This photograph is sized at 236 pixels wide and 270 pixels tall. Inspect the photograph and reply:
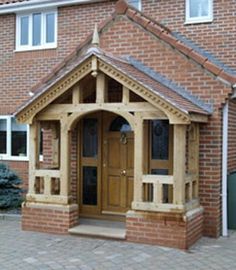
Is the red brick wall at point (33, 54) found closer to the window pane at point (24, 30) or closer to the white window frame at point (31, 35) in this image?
the white window frame at point (31, 35)

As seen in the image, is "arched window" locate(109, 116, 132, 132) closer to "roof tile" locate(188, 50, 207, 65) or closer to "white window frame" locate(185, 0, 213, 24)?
"roof tile" locate(188, 50, 207, 65)

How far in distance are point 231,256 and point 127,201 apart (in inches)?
115

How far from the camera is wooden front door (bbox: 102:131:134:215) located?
1012 cm

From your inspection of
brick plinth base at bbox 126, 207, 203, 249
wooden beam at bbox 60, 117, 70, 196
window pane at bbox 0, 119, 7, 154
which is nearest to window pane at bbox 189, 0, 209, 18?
wooden beam at bbox 60, 117, 70, 196

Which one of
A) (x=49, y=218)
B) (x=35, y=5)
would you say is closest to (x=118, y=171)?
(x=49, y=218)

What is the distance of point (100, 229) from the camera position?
368 inches

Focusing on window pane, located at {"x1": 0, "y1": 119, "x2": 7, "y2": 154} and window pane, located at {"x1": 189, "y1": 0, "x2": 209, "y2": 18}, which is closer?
window pane, located at {"x1": 189, "y1": 0, "x2": 209, "y2": 18}

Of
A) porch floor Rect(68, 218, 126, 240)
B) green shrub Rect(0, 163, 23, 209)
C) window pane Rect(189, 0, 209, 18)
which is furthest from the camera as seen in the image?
green shrub Rect(0, 163, 23, 209)

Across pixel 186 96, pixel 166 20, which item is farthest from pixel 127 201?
pixel 166 20

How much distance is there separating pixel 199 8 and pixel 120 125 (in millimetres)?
3867

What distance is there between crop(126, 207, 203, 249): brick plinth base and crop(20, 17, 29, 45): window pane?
7.67m

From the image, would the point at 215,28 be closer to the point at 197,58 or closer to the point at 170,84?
the point at 197,58

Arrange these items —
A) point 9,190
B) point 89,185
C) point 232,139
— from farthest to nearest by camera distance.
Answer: point 9,190 < point 89,185 < point 232,139

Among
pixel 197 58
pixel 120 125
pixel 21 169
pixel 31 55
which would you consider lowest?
pixel 21 169
